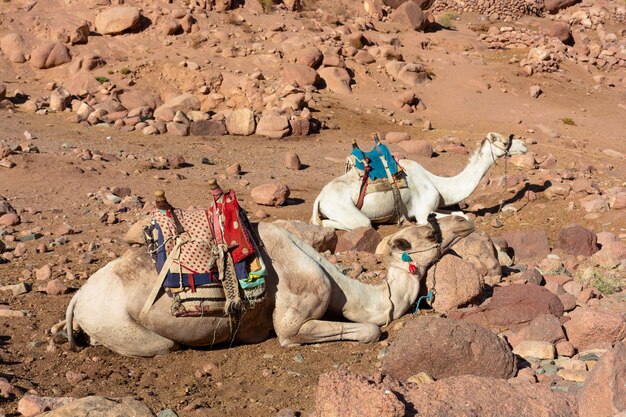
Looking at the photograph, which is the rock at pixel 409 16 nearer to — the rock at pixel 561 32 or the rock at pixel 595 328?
the rock at pixel 561 32

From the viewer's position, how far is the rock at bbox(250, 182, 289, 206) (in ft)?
39.6

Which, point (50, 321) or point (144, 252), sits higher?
point (144, 252)

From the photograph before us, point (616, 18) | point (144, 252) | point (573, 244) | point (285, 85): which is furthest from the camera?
point (616, 18)

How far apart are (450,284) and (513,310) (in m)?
0.60

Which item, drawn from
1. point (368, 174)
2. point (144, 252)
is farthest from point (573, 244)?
point (144, 252)

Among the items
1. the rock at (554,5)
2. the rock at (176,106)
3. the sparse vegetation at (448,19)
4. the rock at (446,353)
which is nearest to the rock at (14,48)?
the rock at (176,106)

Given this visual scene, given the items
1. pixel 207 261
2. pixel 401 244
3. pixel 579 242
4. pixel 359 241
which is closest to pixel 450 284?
pixel 401 244

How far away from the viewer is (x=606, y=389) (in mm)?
4316

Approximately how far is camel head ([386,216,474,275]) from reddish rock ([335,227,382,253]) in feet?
8.03

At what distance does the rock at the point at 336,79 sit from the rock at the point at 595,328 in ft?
54.7

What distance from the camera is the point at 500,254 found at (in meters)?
8.70

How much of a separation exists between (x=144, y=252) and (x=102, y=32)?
63.3 ft

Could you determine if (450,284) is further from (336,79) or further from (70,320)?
(336,79)

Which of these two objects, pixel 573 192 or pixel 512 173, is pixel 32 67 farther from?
pixel 573 192
